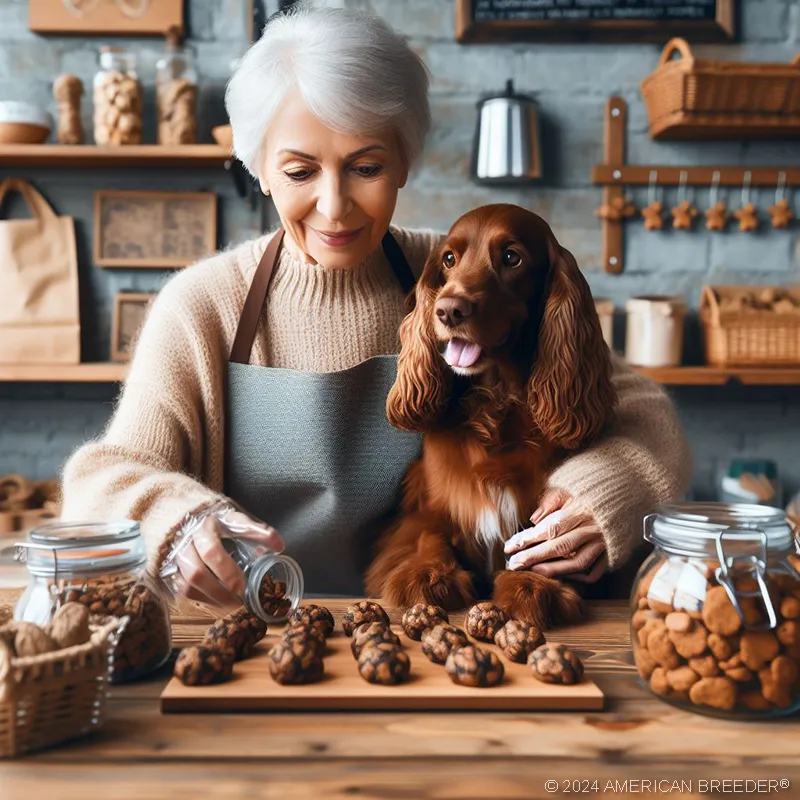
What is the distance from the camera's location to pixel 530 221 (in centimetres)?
140

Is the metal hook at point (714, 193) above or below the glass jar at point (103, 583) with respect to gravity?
above

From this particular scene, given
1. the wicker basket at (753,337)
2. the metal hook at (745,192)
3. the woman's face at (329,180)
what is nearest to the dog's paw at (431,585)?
the woman's face at (329,180)

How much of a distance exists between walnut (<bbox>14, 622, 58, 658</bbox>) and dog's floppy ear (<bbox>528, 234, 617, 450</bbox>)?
823 mm

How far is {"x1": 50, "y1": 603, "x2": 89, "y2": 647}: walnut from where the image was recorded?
2.42 feet

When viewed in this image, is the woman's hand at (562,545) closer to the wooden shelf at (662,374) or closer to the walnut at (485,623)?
the walnut at (485,623)

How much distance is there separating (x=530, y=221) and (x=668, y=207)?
7.03ft

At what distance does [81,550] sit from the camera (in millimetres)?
827

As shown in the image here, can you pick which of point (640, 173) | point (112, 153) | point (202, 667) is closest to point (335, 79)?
point (202, 667)

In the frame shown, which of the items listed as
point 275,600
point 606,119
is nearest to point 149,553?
point 275,600

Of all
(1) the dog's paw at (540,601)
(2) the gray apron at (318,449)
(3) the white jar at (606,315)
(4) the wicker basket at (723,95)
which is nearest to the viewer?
(1) the dog's paw at (540,601)

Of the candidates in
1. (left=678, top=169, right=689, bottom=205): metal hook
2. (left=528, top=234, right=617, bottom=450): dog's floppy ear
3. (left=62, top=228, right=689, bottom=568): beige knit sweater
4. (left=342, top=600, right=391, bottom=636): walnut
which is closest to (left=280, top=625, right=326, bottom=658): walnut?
(left=342, top=600, right=391, bottom=636): walnut

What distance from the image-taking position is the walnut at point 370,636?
0.90 metres

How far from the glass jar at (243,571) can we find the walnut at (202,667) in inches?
6.0

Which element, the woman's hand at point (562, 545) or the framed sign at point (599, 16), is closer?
the woman's hand at point (562, 545)
